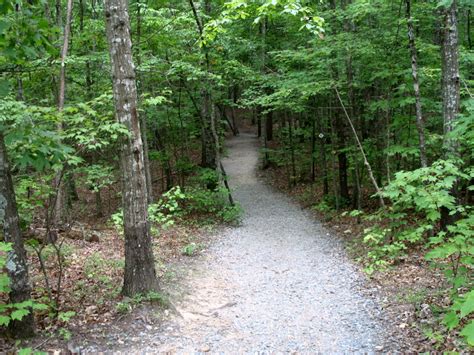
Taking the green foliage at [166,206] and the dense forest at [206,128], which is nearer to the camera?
the dense forest at [206,128]

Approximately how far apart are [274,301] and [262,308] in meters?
0.38

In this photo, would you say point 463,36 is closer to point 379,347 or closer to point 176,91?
point 176,91

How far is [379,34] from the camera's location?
993 cm

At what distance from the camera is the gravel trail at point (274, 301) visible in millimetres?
5312

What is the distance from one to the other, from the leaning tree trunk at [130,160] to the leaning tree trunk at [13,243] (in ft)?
5.06

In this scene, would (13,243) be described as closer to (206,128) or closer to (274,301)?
(274,301)

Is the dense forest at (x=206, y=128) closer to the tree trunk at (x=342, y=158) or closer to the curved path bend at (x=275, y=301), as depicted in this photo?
the tree trunk at (x=342, y=158)

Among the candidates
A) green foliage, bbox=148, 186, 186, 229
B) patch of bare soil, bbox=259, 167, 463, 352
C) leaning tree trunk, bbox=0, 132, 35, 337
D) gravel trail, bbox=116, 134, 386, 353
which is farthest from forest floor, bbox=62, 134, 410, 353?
green foliage, bbox=148, 186, 186, 229

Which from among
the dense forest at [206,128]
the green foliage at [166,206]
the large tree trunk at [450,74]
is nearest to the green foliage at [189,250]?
the dense forest at [206,128]

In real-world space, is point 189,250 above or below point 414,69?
below

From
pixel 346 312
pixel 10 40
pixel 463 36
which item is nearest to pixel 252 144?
pixel 463 36

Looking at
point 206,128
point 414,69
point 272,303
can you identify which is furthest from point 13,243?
point 206,128

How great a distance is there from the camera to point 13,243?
14.8 ft

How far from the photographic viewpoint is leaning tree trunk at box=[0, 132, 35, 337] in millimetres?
4426
